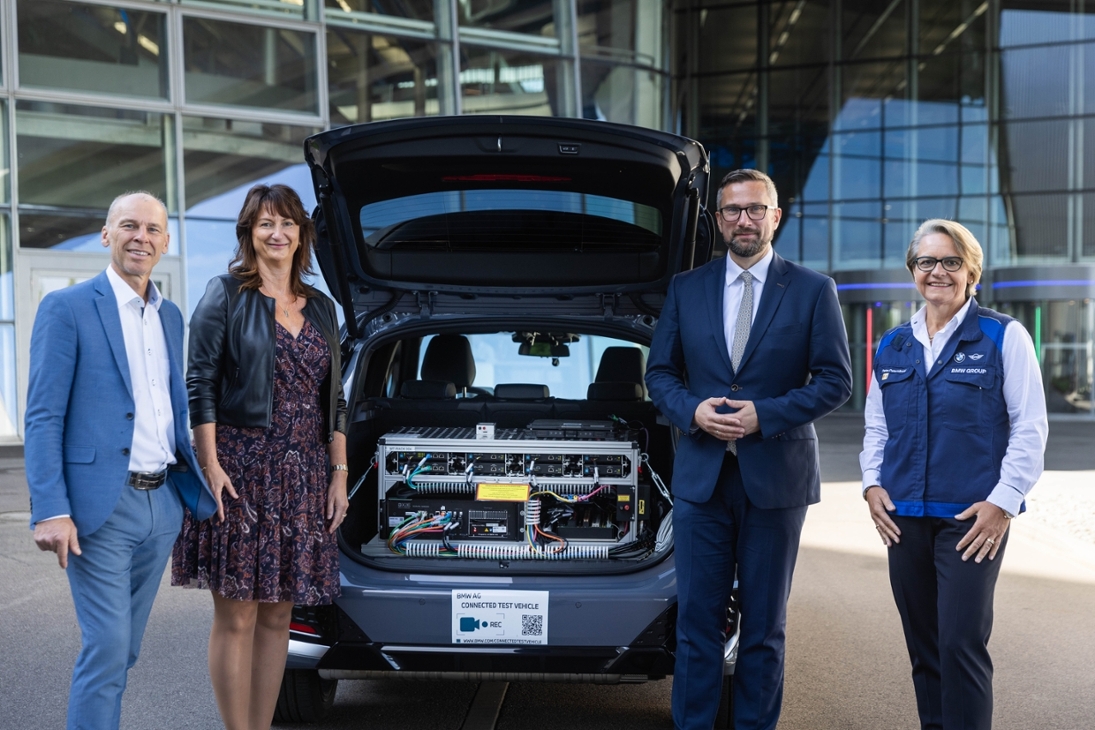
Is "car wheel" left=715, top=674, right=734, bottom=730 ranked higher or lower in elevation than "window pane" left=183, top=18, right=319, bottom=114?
lower

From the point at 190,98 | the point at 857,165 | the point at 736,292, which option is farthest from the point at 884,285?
the point at 736,292

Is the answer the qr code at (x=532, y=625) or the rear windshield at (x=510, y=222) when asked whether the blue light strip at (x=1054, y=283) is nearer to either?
the rear windshield at (x=510, y=222)

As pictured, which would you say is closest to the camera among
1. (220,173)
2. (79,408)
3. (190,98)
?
(79,408)

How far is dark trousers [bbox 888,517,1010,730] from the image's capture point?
2736 mm

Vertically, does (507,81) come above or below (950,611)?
above

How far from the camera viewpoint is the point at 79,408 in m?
2.58

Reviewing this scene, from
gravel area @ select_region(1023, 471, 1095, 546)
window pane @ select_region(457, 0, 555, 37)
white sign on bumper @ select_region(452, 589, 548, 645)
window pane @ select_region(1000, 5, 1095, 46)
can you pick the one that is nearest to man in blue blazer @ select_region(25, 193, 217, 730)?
white sign on bumper @ select_region(452, 589, 548, 645)

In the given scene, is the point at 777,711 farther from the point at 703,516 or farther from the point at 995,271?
the point at 995,271

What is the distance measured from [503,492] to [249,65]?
12585 millimetres

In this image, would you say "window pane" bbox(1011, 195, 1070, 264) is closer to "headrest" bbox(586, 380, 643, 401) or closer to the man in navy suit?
"headrest" bbox(586, 380, 643, 401)

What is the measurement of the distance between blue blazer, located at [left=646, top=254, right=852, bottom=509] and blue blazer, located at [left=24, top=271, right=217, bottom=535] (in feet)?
5.37

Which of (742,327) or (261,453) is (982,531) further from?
(261,453)

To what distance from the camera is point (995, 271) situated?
21.5 meters

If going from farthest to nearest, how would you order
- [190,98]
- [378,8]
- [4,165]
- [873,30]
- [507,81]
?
[873,30] < [507,81] < [378,8] < [190,98] < [4,165]
